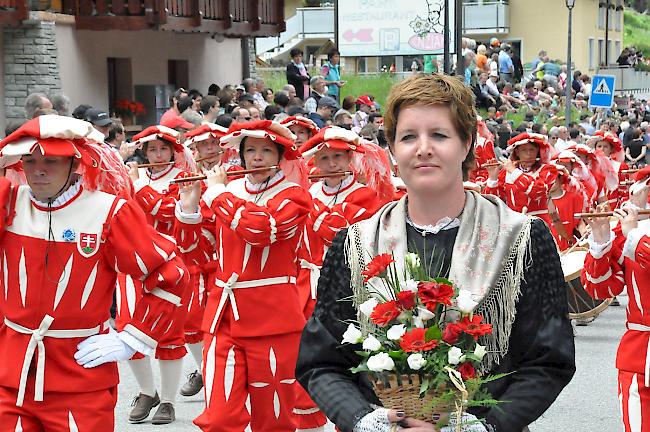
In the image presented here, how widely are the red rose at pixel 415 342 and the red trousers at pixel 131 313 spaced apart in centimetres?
241

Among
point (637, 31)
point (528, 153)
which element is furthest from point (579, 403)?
point (637, 31)

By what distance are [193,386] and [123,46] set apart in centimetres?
1344

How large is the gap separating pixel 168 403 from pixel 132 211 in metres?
3.39

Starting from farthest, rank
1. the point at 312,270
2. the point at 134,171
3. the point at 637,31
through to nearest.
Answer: the point at 637,31 → the point at 134,171 → the point at 312,270

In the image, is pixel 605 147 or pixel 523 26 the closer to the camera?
pixel 605 147

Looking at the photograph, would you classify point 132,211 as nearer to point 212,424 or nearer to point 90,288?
point 90,288

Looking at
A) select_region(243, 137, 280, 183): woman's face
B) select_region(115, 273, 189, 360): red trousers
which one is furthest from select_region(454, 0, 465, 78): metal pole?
select_region(243, 137, 280, 183): woman's face

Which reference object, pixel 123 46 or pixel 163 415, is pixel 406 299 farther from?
pixel 123 46

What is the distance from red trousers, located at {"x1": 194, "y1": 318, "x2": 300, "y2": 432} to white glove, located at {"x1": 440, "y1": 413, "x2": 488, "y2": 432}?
11.8 feet

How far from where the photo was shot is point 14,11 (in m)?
17.5

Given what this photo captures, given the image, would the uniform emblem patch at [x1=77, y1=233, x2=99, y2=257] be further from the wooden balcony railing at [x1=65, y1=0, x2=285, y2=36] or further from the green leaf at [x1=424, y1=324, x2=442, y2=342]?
the wooden balcony railing at [x1=65, y1=0, x2=285, y2=36]

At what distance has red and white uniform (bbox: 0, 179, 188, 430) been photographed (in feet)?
17.6

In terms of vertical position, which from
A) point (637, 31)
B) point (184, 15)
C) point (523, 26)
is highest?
point (637, 31)

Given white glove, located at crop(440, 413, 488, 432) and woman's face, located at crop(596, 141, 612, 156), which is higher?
white glove, located at crop(440, 413, 488, 432)
